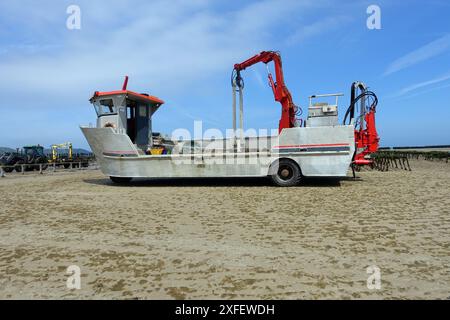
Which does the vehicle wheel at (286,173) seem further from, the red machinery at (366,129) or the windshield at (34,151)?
the windshield at (34,151)

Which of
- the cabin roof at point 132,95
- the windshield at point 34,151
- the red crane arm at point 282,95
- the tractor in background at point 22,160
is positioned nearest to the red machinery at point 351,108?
the red crane arm at point 282,95

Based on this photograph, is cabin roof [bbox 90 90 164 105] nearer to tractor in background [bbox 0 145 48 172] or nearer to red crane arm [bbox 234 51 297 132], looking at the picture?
red crane arm [bbox 234 51 297 132]

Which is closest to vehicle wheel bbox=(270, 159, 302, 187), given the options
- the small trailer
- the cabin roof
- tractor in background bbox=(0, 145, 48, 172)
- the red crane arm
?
the small trailer

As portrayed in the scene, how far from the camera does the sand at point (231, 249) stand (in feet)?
9.07

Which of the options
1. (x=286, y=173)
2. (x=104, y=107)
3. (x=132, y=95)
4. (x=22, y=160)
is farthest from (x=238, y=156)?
(x=22, y=160)

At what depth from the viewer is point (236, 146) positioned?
419 inches

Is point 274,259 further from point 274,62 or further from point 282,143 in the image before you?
point 274,62

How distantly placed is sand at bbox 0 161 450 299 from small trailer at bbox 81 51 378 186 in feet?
9.13

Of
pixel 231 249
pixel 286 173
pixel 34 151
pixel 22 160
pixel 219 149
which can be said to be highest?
pixel 34 151

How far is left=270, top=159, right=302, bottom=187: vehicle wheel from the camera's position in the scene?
985 cm

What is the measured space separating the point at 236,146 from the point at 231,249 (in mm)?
7015

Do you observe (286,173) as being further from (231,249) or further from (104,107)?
(104,107)

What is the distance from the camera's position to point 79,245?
4.14 m
